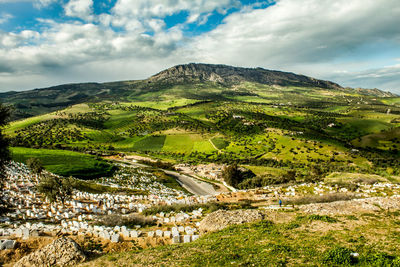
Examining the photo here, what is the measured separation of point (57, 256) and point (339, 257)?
16.8 metres

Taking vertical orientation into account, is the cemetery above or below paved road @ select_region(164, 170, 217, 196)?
above

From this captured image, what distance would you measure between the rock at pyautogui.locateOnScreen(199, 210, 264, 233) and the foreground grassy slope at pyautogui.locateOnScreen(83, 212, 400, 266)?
1273mm

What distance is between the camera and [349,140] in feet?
592

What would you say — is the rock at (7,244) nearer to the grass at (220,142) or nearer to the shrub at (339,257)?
the shrub at (339,257)

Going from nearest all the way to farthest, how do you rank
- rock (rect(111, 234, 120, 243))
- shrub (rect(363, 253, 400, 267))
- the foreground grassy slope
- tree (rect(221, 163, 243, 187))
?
1. shrub (rect(363, 253, 400, 267))
2. the foreground grassy slope
3. rock (rect(111, 234, 120, 243))
4. tree (rect(221, 163, 243, 187))

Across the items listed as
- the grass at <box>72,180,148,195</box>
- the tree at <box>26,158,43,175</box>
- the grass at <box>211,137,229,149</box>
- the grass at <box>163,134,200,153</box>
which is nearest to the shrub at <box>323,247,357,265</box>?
the grass at <box>72,180,148,195</box>

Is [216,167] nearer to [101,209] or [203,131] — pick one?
[101,209]

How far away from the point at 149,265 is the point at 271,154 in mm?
124131

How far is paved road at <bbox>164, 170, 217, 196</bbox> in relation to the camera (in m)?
62.3

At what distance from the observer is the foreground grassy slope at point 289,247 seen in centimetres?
1270

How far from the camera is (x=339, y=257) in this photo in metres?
12.4

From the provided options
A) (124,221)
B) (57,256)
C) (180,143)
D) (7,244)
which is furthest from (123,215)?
(180,143)

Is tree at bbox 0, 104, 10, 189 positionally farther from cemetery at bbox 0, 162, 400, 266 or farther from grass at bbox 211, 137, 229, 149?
grass at bbox 211, 137, 229, 149

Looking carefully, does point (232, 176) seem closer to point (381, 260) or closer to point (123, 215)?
point (123, 215)
